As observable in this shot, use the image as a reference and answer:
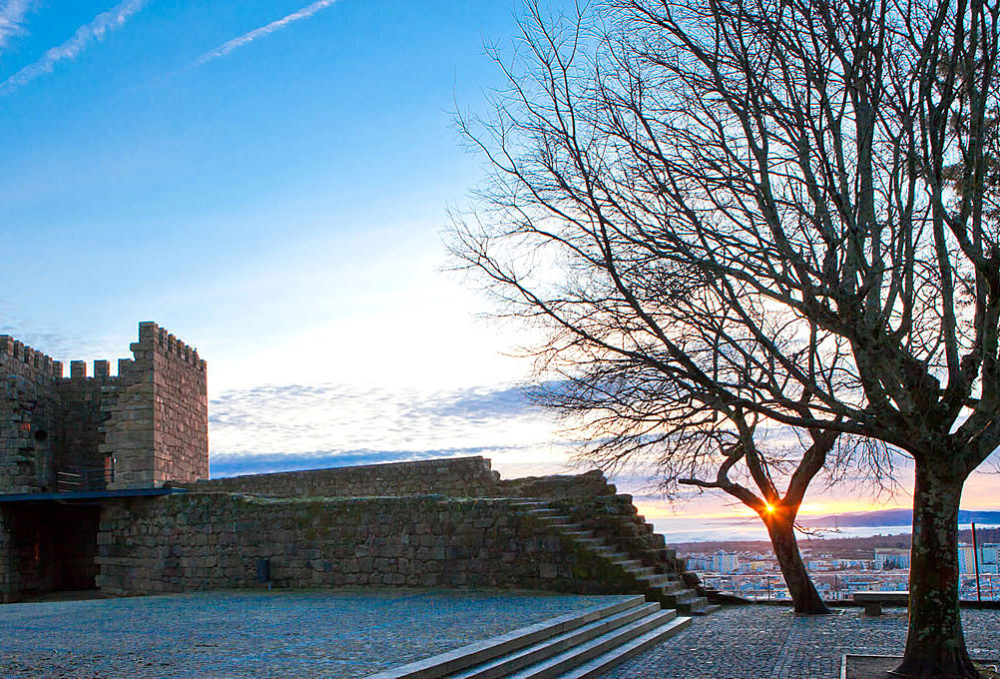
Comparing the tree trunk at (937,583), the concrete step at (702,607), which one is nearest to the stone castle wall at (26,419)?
the concrete step at (702,607)

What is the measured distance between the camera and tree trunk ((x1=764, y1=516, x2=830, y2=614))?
1373 cm

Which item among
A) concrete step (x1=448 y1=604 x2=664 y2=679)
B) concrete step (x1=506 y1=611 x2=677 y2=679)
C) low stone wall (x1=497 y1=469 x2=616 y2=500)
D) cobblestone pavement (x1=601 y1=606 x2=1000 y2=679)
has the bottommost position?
cobblestone pavement (x1=601 y1=606 x2=1000 y2=679)

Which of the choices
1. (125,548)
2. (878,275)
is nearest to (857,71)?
(878,275)

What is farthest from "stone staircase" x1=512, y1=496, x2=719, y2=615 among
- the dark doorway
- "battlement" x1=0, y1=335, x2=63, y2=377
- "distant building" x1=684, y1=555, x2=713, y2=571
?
"battlement" x1=0, y1=335, x2=63, y2=377

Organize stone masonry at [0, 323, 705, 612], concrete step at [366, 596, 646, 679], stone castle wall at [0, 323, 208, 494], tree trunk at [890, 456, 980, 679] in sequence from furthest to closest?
1. stone castle wall at [0, 323, 208, 494]
2. stone masonry at [0, 323, 705, 612]
3. tree trunk at [890, 456, 980, 679]
4. concrete step at [366, 596, 646, 679]

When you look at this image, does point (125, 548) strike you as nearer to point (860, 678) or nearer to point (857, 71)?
point (860, 678)

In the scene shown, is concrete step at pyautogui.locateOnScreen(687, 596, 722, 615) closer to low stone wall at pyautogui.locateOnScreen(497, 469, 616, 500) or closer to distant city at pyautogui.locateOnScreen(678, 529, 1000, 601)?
distant city at pyautogui.locateOnScreen(678, 529, 1000, 601)

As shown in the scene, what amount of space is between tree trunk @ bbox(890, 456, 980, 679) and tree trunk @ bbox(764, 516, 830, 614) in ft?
18.0

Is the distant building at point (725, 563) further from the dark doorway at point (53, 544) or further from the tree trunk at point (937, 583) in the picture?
the dark doorway at point (53, 544)

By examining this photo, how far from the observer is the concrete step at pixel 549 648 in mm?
7531

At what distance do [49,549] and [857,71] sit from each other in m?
22.0

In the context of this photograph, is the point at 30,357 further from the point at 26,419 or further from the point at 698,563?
the point at 698,563

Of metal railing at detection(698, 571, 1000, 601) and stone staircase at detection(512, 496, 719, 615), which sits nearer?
stone staircase at detection(512, 496, 719, 615)

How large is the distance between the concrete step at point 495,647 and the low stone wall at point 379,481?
698cm
